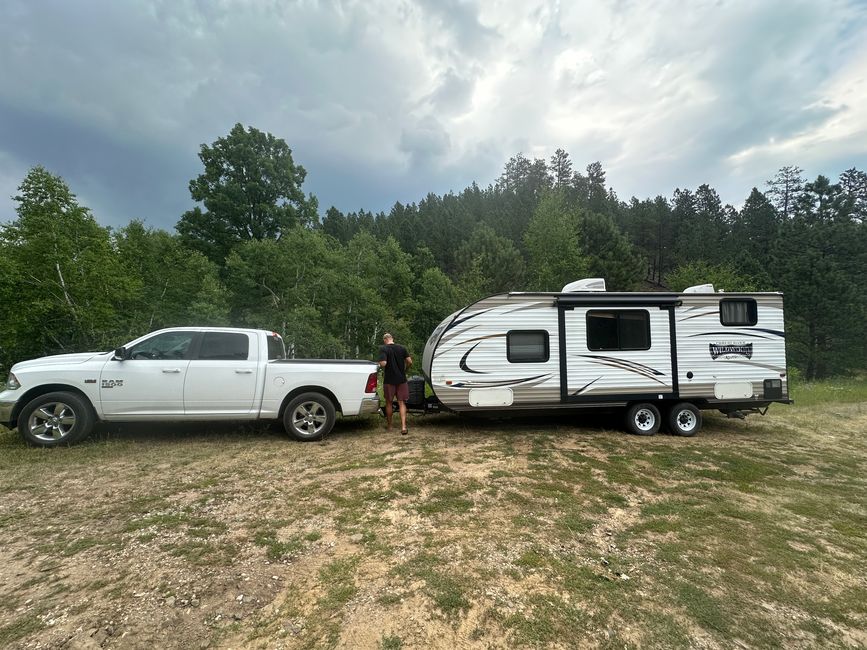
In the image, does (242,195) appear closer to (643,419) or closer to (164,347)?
(164,347)

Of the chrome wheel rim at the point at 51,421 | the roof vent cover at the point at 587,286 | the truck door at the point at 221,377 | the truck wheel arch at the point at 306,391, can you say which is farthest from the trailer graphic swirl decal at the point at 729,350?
the chrome wheel rim at the point at 51,421

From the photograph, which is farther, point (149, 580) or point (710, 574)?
point (710, 574)

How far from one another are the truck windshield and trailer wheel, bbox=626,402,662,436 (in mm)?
6785

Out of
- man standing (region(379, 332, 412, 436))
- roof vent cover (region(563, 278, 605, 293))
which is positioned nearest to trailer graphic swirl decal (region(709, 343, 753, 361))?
roof vent cover (region(563, 278, 605, 293))

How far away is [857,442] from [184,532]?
37.3ft

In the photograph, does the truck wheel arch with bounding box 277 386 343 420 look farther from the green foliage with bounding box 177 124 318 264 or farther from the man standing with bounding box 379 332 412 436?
the green foliage with bounding box 177 124 318 264

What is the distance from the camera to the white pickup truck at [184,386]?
5.84 meters

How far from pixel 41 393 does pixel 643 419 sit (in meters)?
10.2

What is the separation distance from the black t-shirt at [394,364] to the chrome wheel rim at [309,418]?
139 centimetres

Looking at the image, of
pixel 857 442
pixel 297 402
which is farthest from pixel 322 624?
pixel 857 442

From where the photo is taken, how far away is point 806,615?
276 cm

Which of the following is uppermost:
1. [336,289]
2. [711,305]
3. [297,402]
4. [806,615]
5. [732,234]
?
[732,234]

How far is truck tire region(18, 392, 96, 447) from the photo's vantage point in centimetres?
575

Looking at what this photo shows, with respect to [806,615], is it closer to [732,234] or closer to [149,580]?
[149,580]
